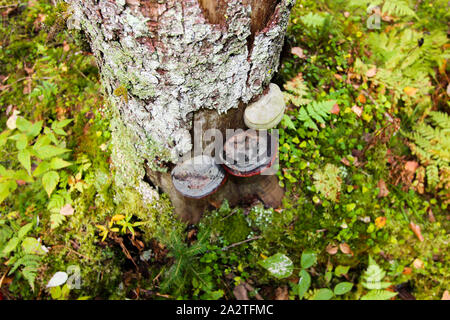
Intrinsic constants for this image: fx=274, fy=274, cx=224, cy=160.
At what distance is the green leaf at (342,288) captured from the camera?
11.5 feet

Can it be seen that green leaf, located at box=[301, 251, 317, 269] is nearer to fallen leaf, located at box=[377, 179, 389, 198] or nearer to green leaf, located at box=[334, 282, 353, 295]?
green leaf, located at box=[334, 282, 353, 295]

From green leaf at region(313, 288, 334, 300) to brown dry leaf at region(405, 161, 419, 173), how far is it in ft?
7.33

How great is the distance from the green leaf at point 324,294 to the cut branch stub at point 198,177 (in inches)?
78.1

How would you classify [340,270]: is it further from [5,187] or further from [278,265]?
[5,187]

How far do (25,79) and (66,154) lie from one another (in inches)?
73.8

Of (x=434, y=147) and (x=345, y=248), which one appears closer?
(x=345, y=248)

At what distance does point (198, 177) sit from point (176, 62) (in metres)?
1.35

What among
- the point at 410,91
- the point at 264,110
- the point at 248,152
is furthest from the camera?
the point at 410,91

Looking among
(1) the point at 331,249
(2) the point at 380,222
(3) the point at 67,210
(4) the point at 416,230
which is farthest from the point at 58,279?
(4) the point at 416,230

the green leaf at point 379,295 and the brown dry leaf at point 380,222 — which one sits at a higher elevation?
the brown dry leaf at point 380,222

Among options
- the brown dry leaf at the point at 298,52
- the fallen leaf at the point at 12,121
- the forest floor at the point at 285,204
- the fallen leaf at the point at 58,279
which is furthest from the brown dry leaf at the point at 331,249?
the fallen leaf at the point at 12,121

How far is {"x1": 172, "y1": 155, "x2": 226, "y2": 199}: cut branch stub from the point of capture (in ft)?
9.34

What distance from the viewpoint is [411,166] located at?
4.23 m

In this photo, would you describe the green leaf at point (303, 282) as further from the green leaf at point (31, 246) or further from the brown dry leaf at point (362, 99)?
the green leaf at point (31, 246)
